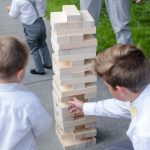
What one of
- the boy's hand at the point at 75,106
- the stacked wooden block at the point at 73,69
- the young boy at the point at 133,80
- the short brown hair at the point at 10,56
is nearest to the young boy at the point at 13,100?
the short brown hair at the point at 10,56

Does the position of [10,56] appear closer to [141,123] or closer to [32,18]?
[141,123]

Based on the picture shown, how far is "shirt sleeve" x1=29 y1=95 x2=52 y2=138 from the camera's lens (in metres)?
2.49

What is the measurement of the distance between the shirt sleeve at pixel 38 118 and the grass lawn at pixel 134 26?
110 inches

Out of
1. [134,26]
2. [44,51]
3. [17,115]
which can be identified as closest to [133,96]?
[17,115]

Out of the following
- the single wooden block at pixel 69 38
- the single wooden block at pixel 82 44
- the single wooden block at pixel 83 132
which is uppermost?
the single wooden block at pixel 69 38

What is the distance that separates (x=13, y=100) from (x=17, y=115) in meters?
0.10

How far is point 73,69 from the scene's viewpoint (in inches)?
128

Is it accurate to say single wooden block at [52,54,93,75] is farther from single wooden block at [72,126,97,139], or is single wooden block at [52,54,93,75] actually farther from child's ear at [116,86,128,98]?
child's ear at [116,86,128,98]

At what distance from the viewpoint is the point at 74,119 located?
3453 mm

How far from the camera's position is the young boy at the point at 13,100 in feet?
7.95

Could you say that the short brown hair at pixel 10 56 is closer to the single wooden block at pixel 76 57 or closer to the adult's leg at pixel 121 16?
the single wooden block at pixel 76 57

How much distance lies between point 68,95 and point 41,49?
1.61 meters

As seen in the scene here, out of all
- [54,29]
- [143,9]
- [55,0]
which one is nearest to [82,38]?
[54,29]

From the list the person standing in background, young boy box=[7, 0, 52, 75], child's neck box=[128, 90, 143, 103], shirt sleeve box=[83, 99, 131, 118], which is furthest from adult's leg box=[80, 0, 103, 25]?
child's neck box=[128, 90, 143, 103]
